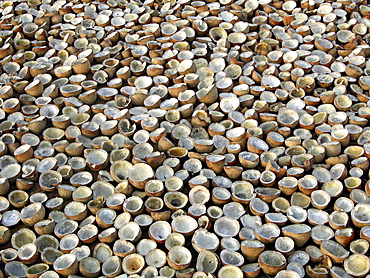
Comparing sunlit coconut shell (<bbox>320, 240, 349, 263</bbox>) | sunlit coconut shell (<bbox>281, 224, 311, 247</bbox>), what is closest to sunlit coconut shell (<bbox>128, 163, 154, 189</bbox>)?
sunlit coconut shell (<bbox>281, 224, 311, 247</bbox>)

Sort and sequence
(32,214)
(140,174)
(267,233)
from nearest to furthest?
(267,233)
(32,214)
(140,174)

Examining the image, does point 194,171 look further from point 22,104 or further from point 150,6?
point 150,6

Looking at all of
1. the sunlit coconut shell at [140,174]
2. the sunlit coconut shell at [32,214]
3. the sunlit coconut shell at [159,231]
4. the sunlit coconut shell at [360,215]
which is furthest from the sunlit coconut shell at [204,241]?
the sunlit coconut shell at [32,214]

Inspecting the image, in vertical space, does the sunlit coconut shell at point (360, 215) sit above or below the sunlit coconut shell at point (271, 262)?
below

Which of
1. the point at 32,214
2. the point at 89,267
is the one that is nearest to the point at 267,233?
the point at 89,267

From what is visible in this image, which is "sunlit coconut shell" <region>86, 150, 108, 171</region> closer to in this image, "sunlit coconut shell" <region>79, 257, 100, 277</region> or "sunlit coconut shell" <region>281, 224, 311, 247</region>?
"sunlit coconut shell" <region>79, 257, 100, 277</region>

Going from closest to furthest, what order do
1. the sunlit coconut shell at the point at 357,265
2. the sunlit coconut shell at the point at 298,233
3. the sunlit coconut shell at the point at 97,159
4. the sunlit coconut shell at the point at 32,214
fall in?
1. the sunlit coconut shell at the point at 357,265
2. the sunlit coconut shell at the point at 298,233
3. the sunlit coconut shell at the point at 32,214
4. the sunlit coconut shell at the point at 97,159

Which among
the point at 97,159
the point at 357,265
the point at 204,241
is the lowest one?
the point at 357,265

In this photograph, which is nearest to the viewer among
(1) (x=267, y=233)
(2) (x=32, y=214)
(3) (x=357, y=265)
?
(3) (x=357, y=265)

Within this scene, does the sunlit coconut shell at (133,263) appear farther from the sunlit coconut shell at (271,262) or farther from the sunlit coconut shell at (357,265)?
the sunlit coconut shell at (357,265)

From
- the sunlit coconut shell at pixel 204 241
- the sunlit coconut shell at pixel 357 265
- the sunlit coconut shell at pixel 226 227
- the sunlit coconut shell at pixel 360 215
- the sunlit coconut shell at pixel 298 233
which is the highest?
the sunlit coconut shell at pixel 204 241

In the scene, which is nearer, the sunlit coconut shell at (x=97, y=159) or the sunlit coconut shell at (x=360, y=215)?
the sunlit coconut shell at (x=360, y=215)

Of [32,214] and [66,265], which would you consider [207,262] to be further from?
[32,214]

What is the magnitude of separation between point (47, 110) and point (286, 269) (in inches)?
67.2
